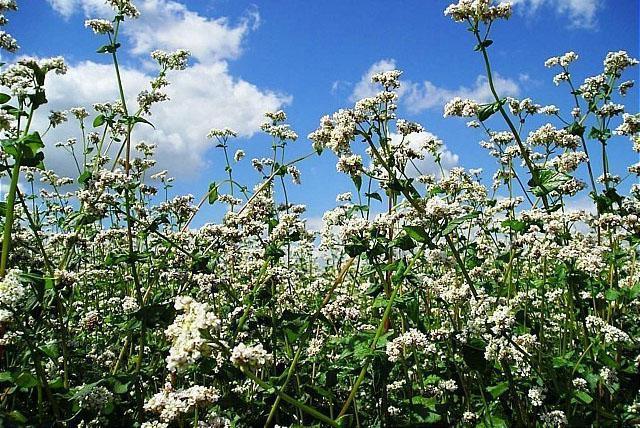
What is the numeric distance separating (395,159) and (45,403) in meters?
3.46

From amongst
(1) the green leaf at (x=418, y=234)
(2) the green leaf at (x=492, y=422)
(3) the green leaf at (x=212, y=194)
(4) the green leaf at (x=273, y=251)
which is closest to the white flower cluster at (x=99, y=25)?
(3) the green leaf at (x=212, y=194)

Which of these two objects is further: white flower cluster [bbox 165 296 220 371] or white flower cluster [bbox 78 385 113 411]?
white flower cluster [bbox 78 385 113 411]

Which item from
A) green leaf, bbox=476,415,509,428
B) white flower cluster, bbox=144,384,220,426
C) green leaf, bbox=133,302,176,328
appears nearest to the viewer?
white flower cluster, bbox=144,384,220,426

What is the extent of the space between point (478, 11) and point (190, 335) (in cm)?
416

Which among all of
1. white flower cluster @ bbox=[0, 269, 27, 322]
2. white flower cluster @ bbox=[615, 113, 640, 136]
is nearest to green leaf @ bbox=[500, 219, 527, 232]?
white flower cluster @ bbox=[615, 113, 640, 136]

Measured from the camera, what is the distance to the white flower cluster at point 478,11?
209 inches

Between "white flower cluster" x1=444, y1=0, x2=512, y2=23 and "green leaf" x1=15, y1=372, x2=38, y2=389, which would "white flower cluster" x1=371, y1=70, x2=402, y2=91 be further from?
"green leaf" x1=15, y1=372, x2=38, y2=389

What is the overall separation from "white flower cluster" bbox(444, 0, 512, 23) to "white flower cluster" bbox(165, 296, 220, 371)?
3934 millimetres

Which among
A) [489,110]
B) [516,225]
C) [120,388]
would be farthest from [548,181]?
[120,388]

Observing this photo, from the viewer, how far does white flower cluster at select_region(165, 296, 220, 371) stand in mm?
2609

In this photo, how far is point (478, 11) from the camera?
17.5 feet

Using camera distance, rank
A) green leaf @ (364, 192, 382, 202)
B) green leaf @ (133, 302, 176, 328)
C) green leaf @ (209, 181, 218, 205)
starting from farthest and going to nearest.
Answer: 1. green leaf @ (209, 181, 218, 205)
2. green leaf @ (364, 192, 382, 202)
3. green leaf @ (133, 302, 176, 328)

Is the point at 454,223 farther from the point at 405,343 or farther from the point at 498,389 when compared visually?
the point at 498,389

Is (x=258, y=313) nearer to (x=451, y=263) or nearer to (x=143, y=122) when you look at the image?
(x=451, y=263)
